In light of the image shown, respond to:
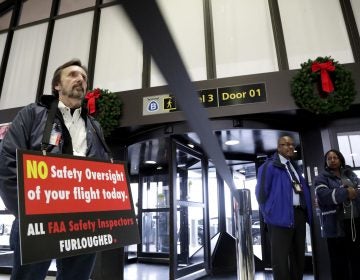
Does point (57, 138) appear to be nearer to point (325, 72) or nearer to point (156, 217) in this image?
point (325, 72)

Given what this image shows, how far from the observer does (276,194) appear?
245 centimetres

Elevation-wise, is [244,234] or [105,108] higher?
[105,108]

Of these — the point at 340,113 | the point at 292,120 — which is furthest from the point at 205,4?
the point at 340,113

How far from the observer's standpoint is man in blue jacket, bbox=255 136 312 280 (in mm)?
2348

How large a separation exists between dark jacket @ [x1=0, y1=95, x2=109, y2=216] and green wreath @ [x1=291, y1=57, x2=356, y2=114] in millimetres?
2539

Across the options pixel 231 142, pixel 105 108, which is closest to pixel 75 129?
pixel 105 108

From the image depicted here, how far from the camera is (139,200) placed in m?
6.43

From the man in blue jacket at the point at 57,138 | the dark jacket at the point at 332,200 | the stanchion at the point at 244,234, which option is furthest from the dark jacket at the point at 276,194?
the man in blue jacket at the point at 57,138

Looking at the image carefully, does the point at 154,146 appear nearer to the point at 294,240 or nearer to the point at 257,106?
the point at 257,106

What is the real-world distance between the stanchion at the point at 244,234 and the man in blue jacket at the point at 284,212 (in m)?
1.53

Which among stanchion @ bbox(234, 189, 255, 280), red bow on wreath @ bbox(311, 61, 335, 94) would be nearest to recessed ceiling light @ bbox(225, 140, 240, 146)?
red bow on wreath @ bbox(311, 61, 335, 94)

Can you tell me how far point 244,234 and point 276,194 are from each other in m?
1.61

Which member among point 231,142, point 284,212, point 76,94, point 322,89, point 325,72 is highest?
point 325,72

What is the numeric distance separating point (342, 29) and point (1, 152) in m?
3.98
